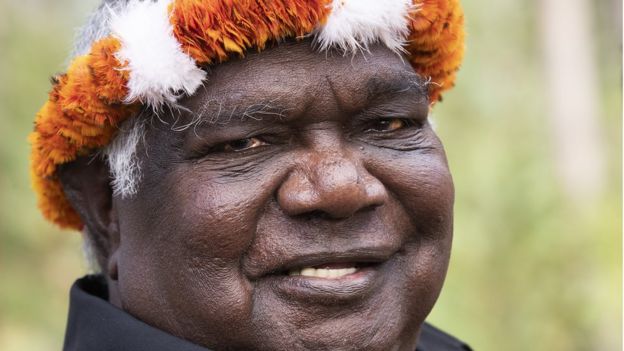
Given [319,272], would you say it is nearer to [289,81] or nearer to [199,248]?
[199,248]

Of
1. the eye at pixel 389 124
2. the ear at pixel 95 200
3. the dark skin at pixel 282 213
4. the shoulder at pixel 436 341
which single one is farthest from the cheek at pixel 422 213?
the ear at pixel 95 200

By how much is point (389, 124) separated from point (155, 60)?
0.78 meters

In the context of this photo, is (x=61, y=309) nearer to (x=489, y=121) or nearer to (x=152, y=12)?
(x=489, y=121)

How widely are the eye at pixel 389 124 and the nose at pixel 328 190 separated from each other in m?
0.23

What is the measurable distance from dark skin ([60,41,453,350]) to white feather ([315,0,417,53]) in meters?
0.04

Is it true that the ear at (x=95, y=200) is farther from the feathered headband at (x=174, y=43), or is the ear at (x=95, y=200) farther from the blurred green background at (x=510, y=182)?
the blurred green background at (x=510, y=182)

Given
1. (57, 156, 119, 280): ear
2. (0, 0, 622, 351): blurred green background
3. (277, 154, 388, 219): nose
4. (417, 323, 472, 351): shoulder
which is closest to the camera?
(277, 154, 388, 219): nose

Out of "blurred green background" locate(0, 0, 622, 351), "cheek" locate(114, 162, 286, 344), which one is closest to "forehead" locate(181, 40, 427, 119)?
"cheek" locate(114, 162, 286, 344)

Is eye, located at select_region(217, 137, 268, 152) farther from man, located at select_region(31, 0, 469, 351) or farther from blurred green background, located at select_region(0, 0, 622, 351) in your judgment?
blurred green background, located at select_region(0, 0, 622, 351)

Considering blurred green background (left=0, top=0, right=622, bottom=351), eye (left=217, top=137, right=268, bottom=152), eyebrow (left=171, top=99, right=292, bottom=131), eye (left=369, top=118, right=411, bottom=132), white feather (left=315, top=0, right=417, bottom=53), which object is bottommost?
blurred green background (left=0, top=0, right=622, bottom=351)

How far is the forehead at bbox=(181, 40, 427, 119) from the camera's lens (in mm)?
2602

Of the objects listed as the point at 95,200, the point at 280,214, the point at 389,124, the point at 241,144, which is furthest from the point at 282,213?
the point at 95,200

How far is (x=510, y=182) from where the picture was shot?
9086 millimetres

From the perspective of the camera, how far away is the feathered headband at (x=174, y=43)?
8.45 ft
